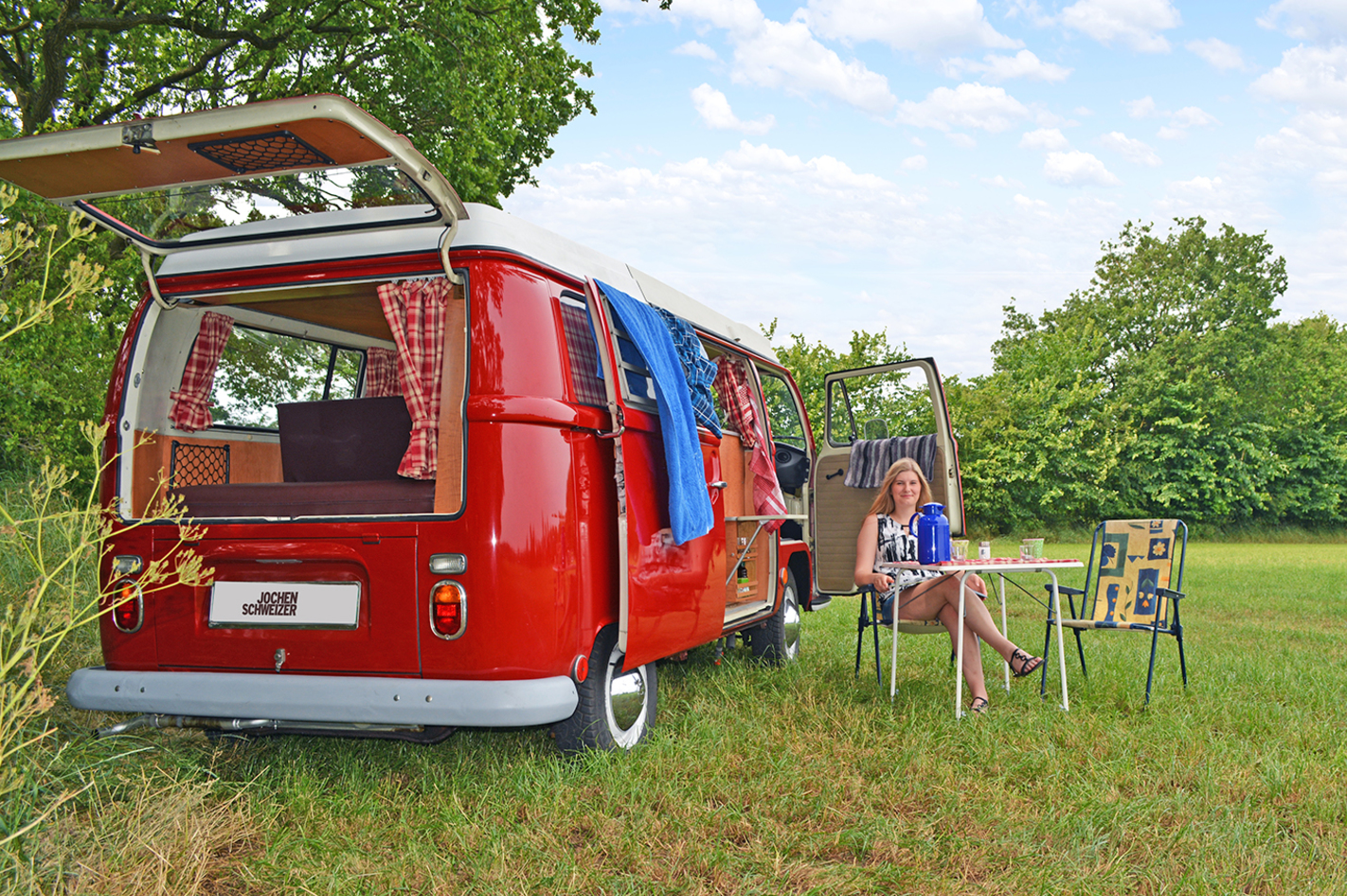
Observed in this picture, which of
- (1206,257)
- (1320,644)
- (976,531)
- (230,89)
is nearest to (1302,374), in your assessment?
(1206,257)

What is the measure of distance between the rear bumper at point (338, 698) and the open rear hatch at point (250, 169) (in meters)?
1.64

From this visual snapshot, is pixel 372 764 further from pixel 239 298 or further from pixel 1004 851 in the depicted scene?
pixel 1004 851

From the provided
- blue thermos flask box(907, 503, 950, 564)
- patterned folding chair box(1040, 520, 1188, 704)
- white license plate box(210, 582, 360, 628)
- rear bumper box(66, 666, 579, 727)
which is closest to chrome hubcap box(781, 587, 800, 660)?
blue thermos flask box(907, 503, 950, 564)

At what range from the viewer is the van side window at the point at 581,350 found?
4.10 meters

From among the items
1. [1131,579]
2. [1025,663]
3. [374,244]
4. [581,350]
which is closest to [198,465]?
[374,244]

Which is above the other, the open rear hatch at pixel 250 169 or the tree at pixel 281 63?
the tree at pixel 281 63

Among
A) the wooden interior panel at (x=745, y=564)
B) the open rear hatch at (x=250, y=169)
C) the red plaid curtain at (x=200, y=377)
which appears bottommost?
the wooden interior panel at (x=745, y=564)

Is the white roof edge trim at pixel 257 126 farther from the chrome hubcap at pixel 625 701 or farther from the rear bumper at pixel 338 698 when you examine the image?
the chrome hubcap at pixel 625 701

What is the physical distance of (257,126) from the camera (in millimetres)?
3320

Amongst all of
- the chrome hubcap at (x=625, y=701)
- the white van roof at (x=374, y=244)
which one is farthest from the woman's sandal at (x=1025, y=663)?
the white van roof at (x=374, y=244)

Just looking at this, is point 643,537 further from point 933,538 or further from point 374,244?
point 933,538

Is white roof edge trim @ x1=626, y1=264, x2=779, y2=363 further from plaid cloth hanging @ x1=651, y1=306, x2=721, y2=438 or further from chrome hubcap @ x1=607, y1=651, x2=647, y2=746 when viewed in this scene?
chrome hubcap @ x1=607, y1=651, x2=647, y2=746

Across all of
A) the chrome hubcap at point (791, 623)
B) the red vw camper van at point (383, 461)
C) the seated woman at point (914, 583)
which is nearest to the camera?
the red vw camper van at point (383, 461)

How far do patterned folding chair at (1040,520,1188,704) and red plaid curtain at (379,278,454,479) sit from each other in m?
→ 3.70
